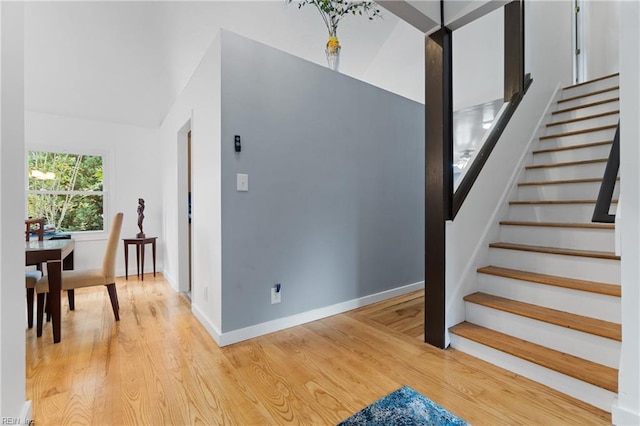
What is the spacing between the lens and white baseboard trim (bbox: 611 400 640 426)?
4.11 ft

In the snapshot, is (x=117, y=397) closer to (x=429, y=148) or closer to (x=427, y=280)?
(x=427, y=280)

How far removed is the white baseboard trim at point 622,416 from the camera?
1.25 metres

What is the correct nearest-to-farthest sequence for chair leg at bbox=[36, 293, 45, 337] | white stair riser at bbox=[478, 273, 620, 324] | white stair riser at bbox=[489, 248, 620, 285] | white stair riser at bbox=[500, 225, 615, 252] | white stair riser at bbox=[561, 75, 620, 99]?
white stair riser at bbox=[478, 273, 620, 324] → white stair riser at bbox=[489, 248, 620, 285] → white stair riser at bbox=[500, 225, 615, 252] → chair leg at bbox=[36, 293, 45, 337] → white stair riser at bbox=[561, 75, 620, 99]

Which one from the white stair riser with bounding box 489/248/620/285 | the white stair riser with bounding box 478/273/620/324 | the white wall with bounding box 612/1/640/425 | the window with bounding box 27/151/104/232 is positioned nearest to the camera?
the white wall with bounding box 612/1/640/425

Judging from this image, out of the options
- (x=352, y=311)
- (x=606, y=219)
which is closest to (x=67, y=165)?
(x=352, y=311)

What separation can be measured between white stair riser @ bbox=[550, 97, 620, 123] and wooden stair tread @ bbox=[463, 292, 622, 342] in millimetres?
2267

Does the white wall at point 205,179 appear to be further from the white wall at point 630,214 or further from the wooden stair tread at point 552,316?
the white wall at point 630,214

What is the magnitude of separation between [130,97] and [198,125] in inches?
76.8

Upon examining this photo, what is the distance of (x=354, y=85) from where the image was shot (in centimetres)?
283

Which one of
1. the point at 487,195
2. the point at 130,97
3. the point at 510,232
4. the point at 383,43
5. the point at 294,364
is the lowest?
the point at 294,364

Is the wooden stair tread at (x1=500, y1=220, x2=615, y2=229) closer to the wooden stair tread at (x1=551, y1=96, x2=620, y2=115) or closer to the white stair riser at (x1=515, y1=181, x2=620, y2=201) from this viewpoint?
the white stair riser at (x1=515, y1=181, x2=620, y2=201)

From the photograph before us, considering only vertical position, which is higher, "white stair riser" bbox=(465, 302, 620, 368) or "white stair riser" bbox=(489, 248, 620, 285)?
"white stair riser" bbox=(489, 248, 620, 285)

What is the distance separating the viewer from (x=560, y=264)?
6.68 ft

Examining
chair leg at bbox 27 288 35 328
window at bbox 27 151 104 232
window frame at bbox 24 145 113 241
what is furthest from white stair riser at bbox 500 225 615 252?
window at bbox 27 151 104 232
